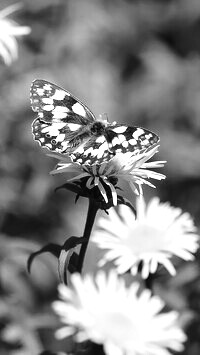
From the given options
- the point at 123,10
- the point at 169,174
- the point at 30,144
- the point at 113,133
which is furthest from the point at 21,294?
the point at 123,10

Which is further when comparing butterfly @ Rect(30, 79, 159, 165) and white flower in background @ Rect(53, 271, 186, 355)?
butterfly @ Rect(30, 79, 159, 165)

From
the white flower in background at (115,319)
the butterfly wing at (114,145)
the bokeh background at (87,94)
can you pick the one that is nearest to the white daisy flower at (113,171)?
the butterfly wing at (114,145)

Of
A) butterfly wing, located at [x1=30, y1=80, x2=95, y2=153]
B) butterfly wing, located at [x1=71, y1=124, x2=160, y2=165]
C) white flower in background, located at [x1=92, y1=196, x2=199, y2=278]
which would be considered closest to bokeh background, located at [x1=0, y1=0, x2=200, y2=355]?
white flower in background, located at [x1=92, y1=196, x2=199, y2=278]

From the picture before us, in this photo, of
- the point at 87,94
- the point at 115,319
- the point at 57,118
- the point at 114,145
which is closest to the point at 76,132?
the point at 57,118

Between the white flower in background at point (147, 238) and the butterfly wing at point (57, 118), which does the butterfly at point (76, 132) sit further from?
the white flower in background at point (147, 238)

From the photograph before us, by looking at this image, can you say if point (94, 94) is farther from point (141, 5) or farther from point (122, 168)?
point (122, 168)

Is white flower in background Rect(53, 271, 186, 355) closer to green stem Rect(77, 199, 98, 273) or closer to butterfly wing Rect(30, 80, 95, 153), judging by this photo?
green stem Rect(77, 199, 98, 273)
